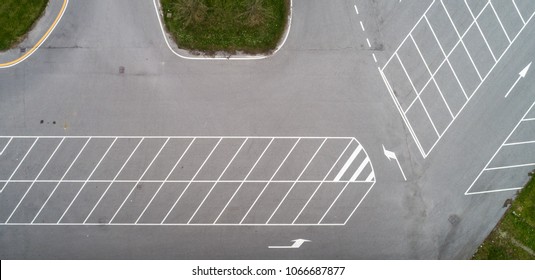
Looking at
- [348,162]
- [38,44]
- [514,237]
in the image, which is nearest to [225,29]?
[348,162]

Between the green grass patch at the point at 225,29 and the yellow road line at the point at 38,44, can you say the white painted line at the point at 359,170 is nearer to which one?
the green grass patch at the point at 225,29

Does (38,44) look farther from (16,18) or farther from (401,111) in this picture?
(401,111)

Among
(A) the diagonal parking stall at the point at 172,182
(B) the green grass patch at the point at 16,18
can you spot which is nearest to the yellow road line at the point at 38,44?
(B) the green grass patch at the point at 16,18

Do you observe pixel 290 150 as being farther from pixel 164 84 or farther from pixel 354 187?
pixel 164 84

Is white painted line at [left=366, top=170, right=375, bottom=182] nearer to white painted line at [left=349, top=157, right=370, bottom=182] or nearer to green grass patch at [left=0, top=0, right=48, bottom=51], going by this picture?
white painted line at [left=349, top=157, right=370, bottom=182]

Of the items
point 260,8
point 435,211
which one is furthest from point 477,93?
point 260,8

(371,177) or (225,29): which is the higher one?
(225,29)

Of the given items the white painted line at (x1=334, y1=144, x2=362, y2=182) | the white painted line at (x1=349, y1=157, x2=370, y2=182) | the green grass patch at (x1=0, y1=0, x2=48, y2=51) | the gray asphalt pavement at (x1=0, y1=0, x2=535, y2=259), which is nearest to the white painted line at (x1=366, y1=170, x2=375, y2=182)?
the gray asphalt pavement at (x1=0, y1=0, x2=535, y2=259)
